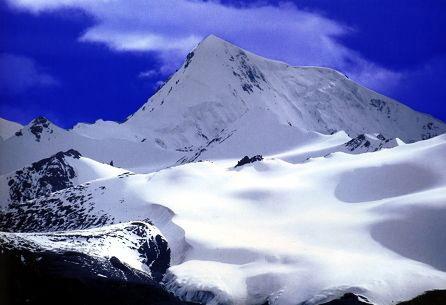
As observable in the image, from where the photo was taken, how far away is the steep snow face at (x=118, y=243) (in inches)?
6225

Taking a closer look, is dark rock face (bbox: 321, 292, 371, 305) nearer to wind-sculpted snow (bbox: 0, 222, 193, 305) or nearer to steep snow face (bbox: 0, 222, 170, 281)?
wind-sculpted snow (bbox: 0, 222, 193, 305)

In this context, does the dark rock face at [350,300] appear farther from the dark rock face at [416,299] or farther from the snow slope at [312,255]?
the snow slope at [312,255]

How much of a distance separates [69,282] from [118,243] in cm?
3775

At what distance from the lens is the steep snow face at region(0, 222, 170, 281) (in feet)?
519

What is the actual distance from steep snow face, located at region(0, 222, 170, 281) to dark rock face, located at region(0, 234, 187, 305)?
17.3 ft

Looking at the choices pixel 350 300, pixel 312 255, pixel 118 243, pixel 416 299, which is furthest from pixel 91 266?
pixel 416 299

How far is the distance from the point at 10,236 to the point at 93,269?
1839cm

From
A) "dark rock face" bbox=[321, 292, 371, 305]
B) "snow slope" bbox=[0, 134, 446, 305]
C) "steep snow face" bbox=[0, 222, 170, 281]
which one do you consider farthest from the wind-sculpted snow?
"dark rock face" bbox=[321, 292, 371, 305]

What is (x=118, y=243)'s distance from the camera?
174 meters

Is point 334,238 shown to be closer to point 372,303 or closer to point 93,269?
point 372,303

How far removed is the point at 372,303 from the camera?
139m

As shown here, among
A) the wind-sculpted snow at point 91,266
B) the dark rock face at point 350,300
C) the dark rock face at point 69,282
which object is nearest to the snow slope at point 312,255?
the dark rock face at point 350,300

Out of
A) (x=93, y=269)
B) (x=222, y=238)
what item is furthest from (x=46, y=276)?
(x=222, y=238)

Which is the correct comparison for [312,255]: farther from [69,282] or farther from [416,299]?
[69,282]
